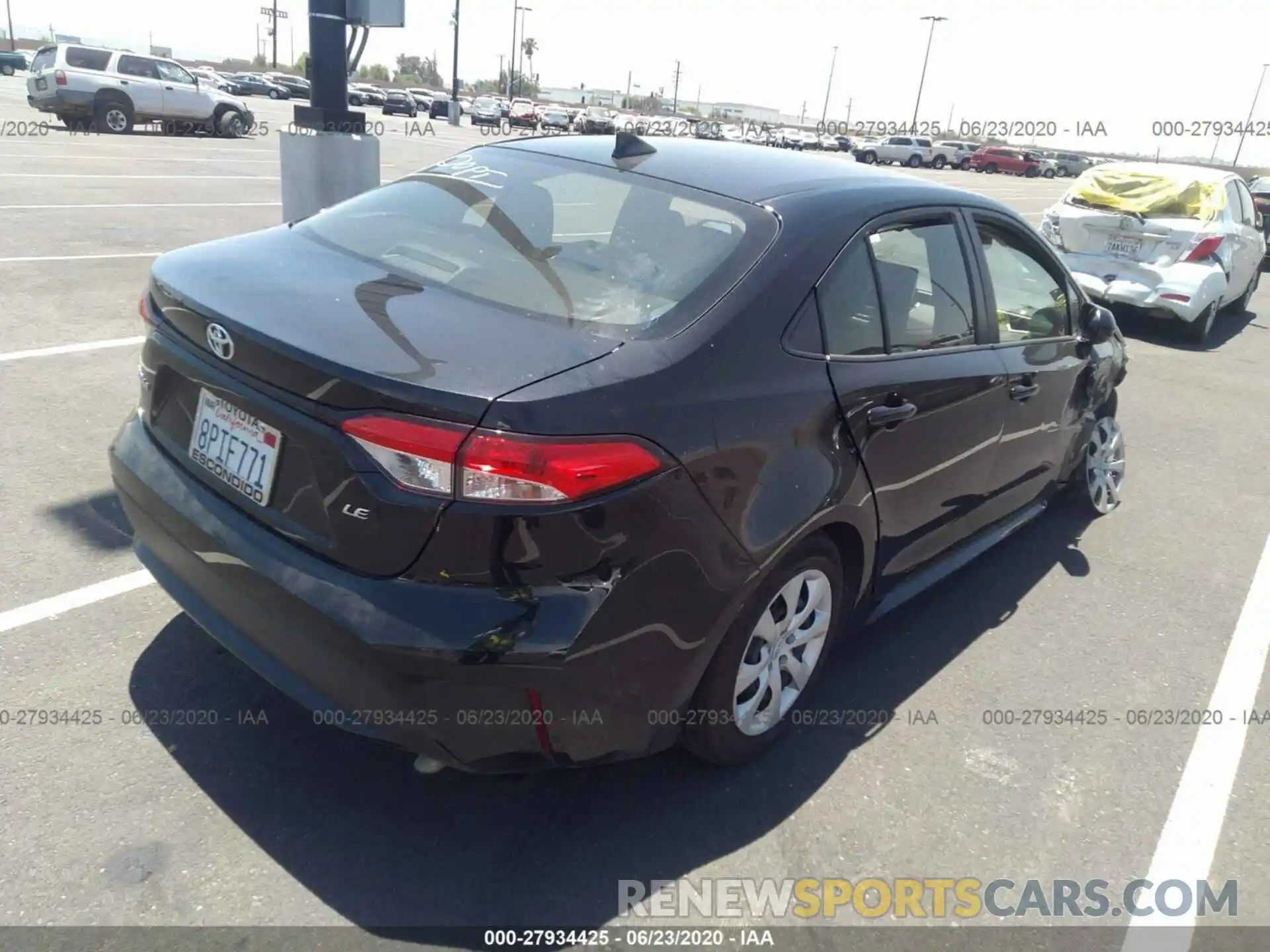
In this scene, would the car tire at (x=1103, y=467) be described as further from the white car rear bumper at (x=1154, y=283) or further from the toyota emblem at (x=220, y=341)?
the white car rear bumper at (x=1154, y=283)

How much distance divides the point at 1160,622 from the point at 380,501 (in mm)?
3494

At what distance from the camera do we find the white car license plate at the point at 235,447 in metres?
2.39

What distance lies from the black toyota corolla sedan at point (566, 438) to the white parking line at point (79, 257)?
20.1 feet

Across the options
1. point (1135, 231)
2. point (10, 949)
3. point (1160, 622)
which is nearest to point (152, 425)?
point (10, 949)

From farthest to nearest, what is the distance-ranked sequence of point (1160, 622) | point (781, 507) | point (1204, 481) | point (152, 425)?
1. point (1204, 481)
2. point (1160, 622)
3. point (152, 425)
4. point (781, 507)

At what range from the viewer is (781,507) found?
259 centimetres

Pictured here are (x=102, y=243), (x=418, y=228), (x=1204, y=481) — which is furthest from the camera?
(x=102, y=243)

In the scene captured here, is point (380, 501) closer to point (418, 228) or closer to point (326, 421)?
point (326, 421)

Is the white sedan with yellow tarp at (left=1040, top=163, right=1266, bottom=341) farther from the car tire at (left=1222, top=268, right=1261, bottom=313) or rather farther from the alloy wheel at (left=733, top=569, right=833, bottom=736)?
the alloy wheel at (left=733, top=569, right=833, bottom=736)

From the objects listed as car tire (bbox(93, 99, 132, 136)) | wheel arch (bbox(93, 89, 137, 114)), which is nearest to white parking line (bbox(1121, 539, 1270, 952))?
wheel arch (bbox(93, 89, 137, 114))

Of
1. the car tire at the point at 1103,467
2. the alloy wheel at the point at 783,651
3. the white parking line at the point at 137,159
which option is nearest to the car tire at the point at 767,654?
the alloy wheel at the point at 783,651

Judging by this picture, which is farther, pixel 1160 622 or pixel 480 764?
pixel 1160 622

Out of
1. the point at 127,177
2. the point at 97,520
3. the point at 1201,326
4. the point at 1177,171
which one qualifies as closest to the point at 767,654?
the point at 97,520

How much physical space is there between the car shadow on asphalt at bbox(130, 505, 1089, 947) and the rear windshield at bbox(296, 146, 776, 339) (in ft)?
4.38
